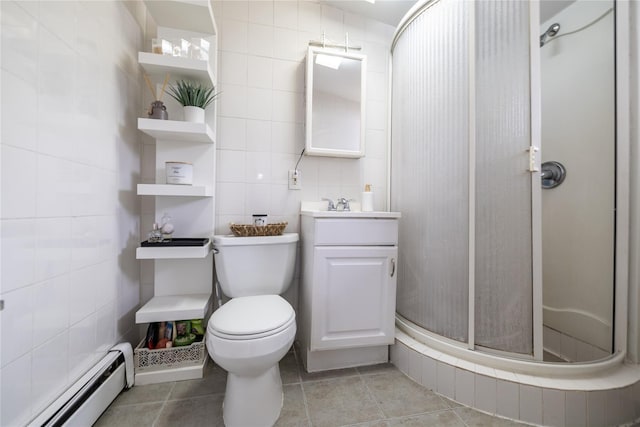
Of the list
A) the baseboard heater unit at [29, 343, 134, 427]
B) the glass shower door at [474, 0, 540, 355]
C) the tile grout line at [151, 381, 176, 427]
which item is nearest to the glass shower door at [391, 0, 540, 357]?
the glass shower door at [474, 0, 540, 355]

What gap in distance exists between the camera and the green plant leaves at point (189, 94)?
4.28 ft

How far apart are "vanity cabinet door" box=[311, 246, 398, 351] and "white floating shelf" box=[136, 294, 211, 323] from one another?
0.58 metres

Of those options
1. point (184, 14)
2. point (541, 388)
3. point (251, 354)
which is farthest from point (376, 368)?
point (184, 14)

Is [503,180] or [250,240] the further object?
[250,240]

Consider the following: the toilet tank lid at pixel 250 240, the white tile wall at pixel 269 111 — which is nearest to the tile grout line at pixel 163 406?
the toilet tank lid at pixel 250 240

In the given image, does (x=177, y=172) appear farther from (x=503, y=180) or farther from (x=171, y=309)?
(x=503, y=180)

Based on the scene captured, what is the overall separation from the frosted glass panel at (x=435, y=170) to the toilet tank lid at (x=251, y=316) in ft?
2.60

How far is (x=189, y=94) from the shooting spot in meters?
1.30

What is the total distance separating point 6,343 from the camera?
697 millimetres

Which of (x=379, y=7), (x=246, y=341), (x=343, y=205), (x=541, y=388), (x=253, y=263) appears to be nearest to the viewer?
(x=246, y=341)

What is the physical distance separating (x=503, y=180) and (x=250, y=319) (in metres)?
1.25

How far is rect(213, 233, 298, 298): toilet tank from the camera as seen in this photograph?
1316 mm

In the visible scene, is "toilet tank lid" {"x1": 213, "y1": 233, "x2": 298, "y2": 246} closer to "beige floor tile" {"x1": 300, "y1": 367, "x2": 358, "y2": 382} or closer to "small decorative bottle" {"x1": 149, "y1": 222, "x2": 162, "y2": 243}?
"small decorative bottle" {"x1": 149, "y1": 222, "x2": 162, "y2": 243}

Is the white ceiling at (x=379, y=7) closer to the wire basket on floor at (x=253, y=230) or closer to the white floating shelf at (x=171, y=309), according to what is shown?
the wire basket on floor at (x=253, y=230)
